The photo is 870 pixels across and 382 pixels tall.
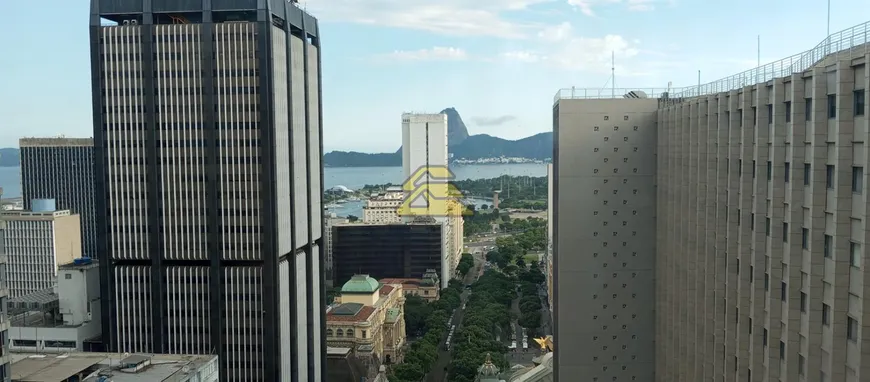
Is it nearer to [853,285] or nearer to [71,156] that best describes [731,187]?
[853,285]

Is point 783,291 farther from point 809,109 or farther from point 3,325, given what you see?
point 3,325

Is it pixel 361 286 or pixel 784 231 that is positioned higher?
pixel 784 231

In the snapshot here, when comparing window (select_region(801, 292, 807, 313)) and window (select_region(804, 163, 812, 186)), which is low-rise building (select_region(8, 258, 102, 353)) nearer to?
window (select_region(801, 292, 807, 313))

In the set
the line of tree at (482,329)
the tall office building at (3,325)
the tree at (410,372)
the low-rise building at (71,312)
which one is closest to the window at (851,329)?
the tall office building at (3,325)

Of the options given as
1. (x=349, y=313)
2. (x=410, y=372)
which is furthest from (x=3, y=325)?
(x=349, y=313)

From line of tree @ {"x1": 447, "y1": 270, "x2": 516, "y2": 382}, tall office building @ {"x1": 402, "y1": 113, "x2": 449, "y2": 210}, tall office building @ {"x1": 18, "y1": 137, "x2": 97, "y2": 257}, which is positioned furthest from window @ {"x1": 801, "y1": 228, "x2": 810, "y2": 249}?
tall office building @ {"x1": 402, "y1": 113, "x2": 449, "y2": 210}

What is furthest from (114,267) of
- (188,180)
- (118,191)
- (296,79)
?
(296,79)

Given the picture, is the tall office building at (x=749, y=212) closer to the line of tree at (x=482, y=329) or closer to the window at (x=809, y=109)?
the window at (x=809, y=109)
